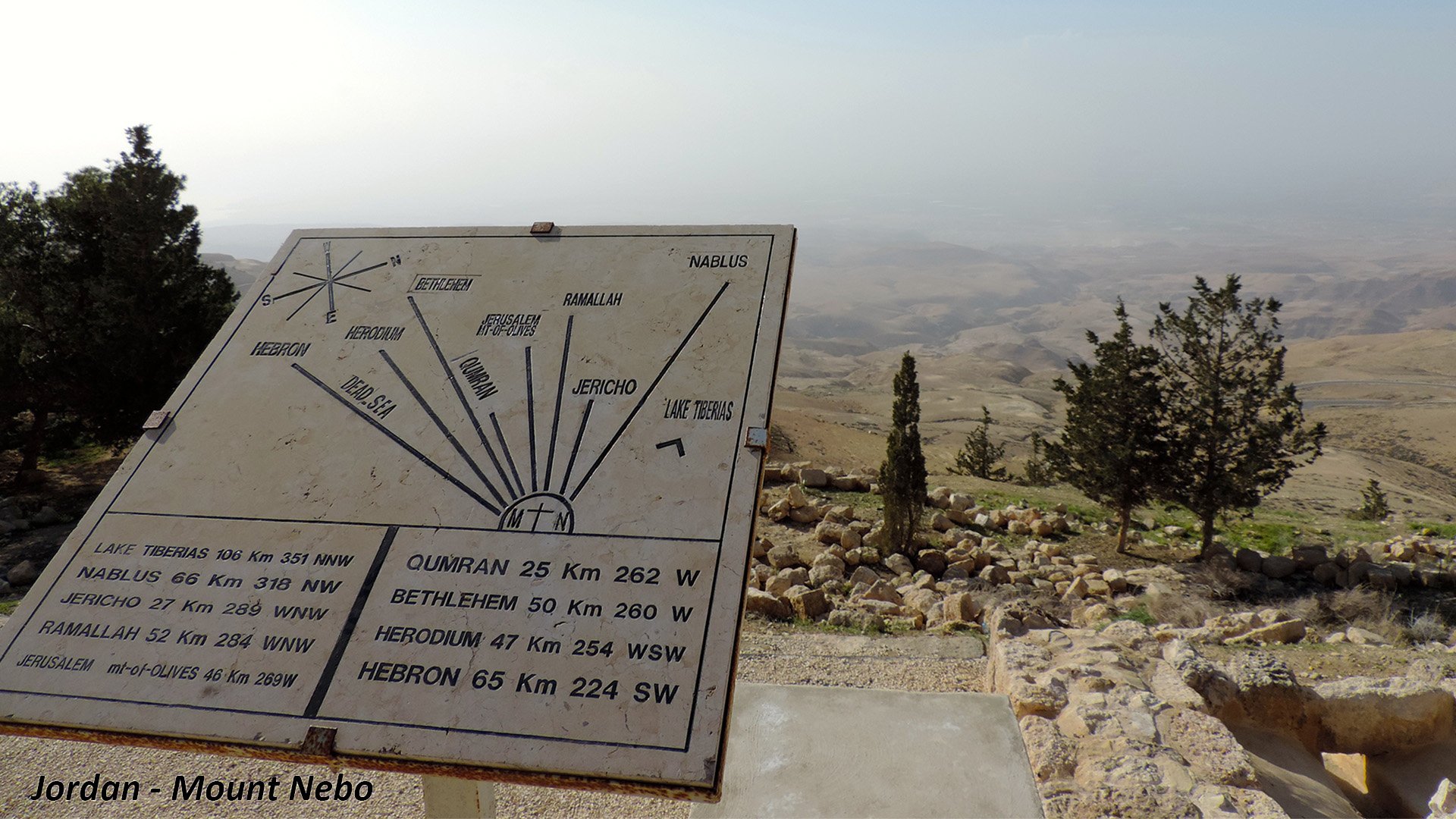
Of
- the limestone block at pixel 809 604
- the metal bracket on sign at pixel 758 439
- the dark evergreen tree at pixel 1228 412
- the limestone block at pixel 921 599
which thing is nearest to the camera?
the metal bracket on sign at pixel 758 439

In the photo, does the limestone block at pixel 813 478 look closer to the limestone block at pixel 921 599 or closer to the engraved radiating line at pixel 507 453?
the limestone block at pixel 921 599

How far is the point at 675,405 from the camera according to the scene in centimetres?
316

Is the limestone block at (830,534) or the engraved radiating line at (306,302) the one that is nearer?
the engraved radiating line at (306,302)

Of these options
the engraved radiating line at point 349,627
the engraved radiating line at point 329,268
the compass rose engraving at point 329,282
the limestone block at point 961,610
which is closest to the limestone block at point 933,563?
the limestone block at point 961,610

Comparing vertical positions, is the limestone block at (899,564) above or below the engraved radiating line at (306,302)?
below

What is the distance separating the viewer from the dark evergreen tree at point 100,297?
12.8 metres

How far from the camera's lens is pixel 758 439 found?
297cm

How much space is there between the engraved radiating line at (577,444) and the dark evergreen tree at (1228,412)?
10.5 m

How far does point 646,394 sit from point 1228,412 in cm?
1080

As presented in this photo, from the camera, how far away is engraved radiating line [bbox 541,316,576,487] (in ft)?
9.96

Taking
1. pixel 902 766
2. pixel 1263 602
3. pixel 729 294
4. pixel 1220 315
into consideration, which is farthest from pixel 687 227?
pixel 1220 315

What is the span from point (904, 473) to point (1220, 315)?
5.19 meters

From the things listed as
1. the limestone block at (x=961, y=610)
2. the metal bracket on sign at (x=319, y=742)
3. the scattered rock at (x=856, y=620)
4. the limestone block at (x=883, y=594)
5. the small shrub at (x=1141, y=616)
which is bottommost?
the limestone block at (x=883, y=594)

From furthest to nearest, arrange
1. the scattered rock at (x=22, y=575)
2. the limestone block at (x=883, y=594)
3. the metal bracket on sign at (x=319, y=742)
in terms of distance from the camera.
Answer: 1. the scattered rock at (x=22, y=575)
2. the limestone block at (x=883, y=594)
3. the metal bracket on sign at (x=319, y=742)
